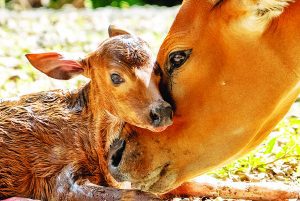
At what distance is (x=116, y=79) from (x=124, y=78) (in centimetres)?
8

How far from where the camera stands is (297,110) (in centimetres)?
688

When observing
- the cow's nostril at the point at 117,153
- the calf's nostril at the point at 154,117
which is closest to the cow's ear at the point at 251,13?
the calf's nostril at the point at 154,117

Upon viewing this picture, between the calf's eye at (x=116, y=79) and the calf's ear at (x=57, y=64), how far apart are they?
38 centimetres

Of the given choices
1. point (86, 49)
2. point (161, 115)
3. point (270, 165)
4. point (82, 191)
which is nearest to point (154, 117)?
point (161, 115)

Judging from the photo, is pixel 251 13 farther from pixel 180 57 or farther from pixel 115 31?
pixel 115 31

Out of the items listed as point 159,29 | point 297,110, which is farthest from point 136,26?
point 297,110

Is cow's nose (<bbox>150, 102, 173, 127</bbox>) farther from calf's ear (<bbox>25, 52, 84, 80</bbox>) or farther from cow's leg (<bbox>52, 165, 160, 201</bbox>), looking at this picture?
calf's ear (<bbox>25, 52, 84, 80</bbox>)

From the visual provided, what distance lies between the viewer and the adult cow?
370 cm

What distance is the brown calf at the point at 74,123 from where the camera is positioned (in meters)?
3.74

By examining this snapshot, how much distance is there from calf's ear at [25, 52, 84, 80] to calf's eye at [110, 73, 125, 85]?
1.25ft

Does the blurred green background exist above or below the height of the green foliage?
below

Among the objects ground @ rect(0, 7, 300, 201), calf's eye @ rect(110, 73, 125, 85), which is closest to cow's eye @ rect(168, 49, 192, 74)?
calf's eye @ rect(110, 73, 125, 85)

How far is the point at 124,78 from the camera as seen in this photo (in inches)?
146

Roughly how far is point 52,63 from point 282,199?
5.24 feet
